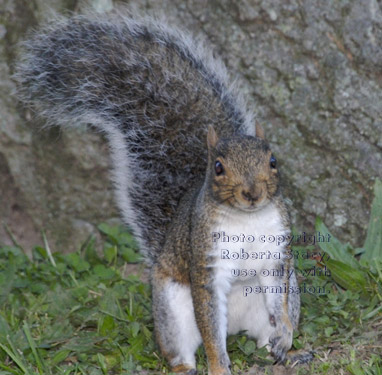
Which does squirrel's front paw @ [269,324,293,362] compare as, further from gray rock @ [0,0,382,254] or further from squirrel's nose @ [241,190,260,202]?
gray rock @ [0,0,382,254]

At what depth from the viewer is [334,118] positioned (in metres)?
3.34

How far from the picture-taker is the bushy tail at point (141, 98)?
9.93 feet

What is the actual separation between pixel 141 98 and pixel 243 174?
87cm

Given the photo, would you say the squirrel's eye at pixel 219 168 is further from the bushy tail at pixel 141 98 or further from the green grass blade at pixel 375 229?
the green grass blade at pixel 375 229

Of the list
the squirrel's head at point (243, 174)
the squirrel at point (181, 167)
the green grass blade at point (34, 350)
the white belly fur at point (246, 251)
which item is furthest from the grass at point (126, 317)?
the squirrel's head at point (243, 174)

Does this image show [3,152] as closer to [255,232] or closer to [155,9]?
[155,9]

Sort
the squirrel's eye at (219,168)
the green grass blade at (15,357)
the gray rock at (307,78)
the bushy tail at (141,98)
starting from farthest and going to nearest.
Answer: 1. the gray rock at (307,78)
2. the bushy tail at (141,98)
3. the green grass blade at (15,357)
4. the squirrel's eye at (219,168)

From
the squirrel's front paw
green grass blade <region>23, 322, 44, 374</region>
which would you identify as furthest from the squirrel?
green grass blade <region>23, 322, 44, 374</region>

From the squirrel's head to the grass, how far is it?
27.5 inches

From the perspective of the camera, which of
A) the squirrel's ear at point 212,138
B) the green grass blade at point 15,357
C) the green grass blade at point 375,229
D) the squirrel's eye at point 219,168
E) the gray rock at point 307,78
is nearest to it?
the squirrel's eye at point 219,168

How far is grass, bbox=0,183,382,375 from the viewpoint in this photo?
2.73 m

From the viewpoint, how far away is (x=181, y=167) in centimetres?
301

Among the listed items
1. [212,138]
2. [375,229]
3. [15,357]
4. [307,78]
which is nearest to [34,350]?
[15,357]

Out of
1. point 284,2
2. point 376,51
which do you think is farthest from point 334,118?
point 284,2
